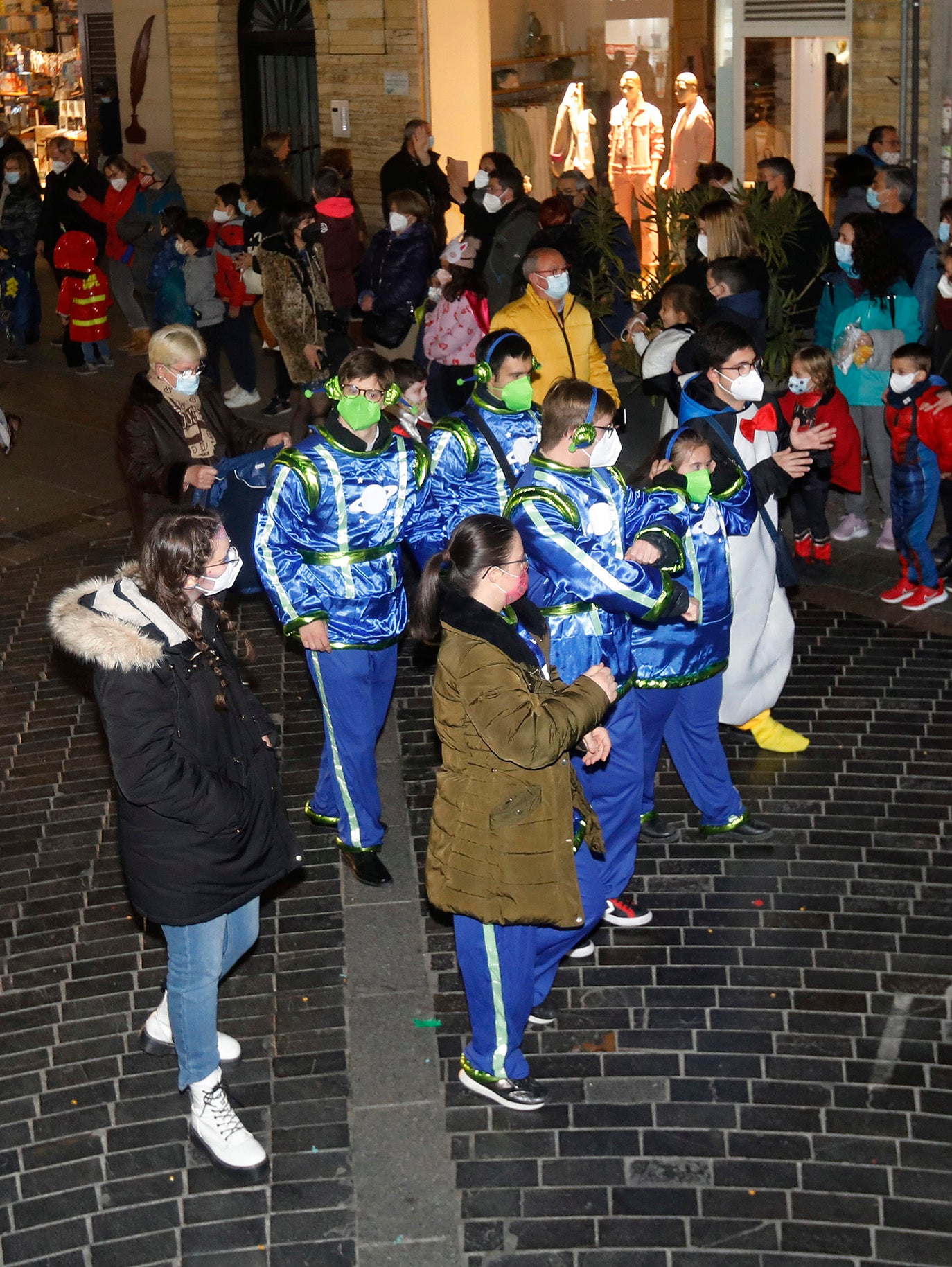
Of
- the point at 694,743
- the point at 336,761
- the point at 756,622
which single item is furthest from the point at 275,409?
the point at 694,743

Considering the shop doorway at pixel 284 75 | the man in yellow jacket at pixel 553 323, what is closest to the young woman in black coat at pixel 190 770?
the man in yellow jacket at pixel 553 323

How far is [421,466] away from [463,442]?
1.74 feet

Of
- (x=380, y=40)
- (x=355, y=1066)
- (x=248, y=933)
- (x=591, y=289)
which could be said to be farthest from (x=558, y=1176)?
(x=380, y=40)

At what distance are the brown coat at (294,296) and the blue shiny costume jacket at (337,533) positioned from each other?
17.9ft

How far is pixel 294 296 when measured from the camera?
11367 millimetres

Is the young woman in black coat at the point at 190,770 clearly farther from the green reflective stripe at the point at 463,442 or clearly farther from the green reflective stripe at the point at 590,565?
the green reflective stripe at the point at 463,442

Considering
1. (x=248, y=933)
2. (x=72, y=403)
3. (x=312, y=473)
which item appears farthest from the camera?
(x=72, y=403)

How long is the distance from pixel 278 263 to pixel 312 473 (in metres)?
5.71

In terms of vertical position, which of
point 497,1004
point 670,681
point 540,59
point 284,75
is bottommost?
point 497,1004

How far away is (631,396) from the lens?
12.4 meters

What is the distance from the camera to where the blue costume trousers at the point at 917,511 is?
A: 8.87 m

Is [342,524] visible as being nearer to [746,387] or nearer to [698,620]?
[698,620]

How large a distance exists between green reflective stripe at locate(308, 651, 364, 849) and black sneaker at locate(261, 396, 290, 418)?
751 cm

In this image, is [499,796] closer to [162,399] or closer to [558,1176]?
[558,1176]
